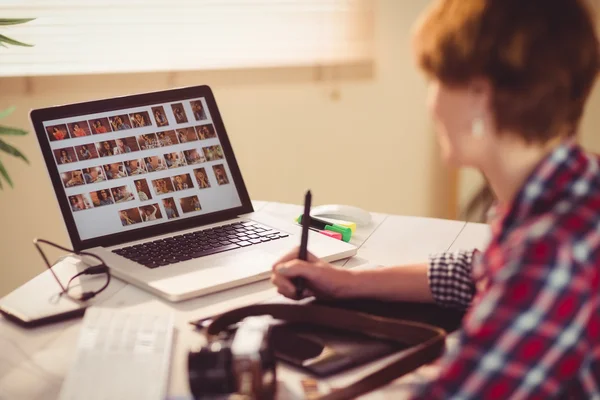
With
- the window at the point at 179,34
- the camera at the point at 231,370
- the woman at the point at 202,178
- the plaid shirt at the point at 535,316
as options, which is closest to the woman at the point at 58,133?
the woman at the point at 202,178

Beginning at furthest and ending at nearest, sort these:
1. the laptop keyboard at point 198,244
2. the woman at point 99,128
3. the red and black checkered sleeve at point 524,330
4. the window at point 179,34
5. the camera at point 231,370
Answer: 1. the window at point 179,34
2. the woman at point 99,128
3. the laptop keyboard at point 198,244
4. the camera at point 231,370
5. the red and black checkered sleeve at point 524,330

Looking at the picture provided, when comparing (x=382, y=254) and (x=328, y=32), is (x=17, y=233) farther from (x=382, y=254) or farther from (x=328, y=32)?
(x=382, y=254)

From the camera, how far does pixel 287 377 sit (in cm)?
92

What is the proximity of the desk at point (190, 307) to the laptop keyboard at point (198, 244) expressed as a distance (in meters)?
0.08

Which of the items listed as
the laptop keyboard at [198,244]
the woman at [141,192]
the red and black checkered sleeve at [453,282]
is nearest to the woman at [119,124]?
the woman at [141,192]

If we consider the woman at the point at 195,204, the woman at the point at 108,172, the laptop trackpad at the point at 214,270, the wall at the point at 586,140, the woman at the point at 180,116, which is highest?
the woman at the point at 180,116

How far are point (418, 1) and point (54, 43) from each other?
3.82 feet

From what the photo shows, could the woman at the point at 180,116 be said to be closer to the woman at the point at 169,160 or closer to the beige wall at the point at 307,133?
the woman at the point at 169,160

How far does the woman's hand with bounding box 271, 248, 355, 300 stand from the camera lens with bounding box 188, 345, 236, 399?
275 mm

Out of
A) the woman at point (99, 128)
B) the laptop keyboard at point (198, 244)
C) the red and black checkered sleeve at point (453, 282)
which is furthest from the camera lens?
the woman at point (99, 128)

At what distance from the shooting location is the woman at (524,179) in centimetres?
71

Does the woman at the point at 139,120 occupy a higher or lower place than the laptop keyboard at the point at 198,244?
higher

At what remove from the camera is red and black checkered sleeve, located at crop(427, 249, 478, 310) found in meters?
1.09

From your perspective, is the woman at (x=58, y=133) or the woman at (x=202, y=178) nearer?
the woman at (x=58, y=133)
